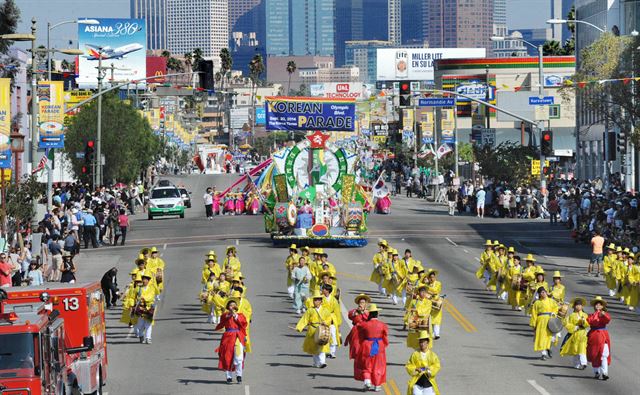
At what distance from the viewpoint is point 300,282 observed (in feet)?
114

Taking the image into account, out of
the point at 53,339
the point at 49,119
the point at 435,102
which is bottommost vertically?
the point at 53,339

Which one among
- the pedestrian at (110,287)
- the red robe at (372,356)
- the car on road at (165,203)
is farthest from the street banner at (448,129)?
the red robe at (372,356)

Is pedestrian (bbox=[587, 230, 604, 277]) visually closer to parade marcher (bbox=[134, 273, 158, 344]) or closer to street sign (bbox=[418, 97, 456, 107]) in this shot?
parade marcher (bbox=[134, 273, 158, 344])

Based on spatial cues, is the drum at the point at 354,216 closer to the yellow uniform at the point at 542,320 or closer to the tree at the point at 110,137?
the yellow uniform at the point at 542,320

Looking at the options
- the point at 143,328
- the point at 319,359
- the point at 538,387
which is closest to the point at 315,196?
the point at 143,328

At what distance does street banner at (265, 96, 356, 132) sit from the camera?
5312 cm

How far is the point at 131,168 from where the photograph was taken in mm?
82250

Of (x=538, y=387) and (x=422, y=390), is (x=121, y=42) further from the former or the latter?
(x=422, y=390)

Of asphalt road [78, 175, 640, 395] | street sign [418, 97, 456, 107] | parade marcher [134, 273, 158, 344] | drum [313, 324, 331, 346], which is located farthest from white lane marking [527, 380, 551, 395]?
street sign [418, 97, 456, 107]

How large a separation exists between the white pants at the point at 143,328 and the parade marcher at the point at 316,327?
4.95 meters

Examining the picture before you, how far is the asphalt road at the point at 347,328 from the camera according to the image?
25.4 meters

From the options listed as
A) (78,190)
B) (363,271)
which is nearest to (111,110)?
(78,190)

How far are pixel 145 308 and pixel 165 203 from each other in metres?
36.5

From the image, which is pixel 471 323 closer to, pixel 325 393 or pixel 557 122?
pixel 325 393
